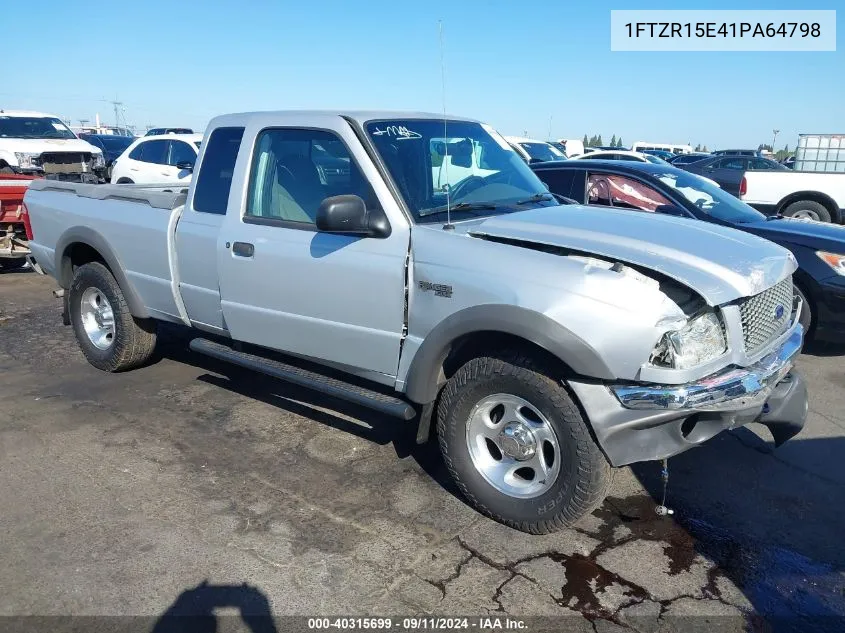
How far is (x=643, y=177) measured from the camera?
6.93m

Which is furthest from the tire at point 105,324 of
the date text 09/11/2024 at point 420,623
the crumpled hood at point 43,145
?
the crumpled hood at point 43,145

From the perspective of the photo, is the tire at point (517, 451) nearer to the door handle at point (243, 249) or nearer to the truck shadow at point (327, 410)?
the truck shadow at point (327, 410)

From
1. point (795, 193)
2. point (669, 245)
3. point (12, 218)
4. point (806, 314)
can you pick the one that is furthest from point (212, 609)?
point (795, 193)

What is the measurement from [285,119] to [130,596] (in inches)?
107

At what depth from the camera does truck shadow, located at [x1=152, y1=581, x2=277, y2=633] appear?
2.76m

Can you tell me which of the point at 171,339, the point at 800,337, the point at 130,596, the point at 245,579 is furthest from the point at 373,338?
the point at 171,339

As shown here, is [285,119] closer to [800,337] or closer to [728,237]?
[728,237]

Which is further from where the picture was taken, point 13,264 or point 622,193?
point 13,264

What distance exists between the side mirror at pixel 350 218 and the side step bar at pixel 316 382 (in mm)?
875

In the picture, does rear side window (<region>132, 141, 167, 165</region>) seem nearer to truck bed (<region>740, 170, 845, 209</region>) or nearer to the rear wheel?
the rear wheel

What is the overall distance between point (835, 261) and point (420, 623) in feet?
16.2

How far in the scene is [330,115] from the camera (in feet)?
13.1

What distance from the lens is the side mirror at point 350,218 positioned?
342cm

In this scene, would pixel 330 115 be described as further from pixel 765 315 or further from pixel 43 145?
pixel 43 145
